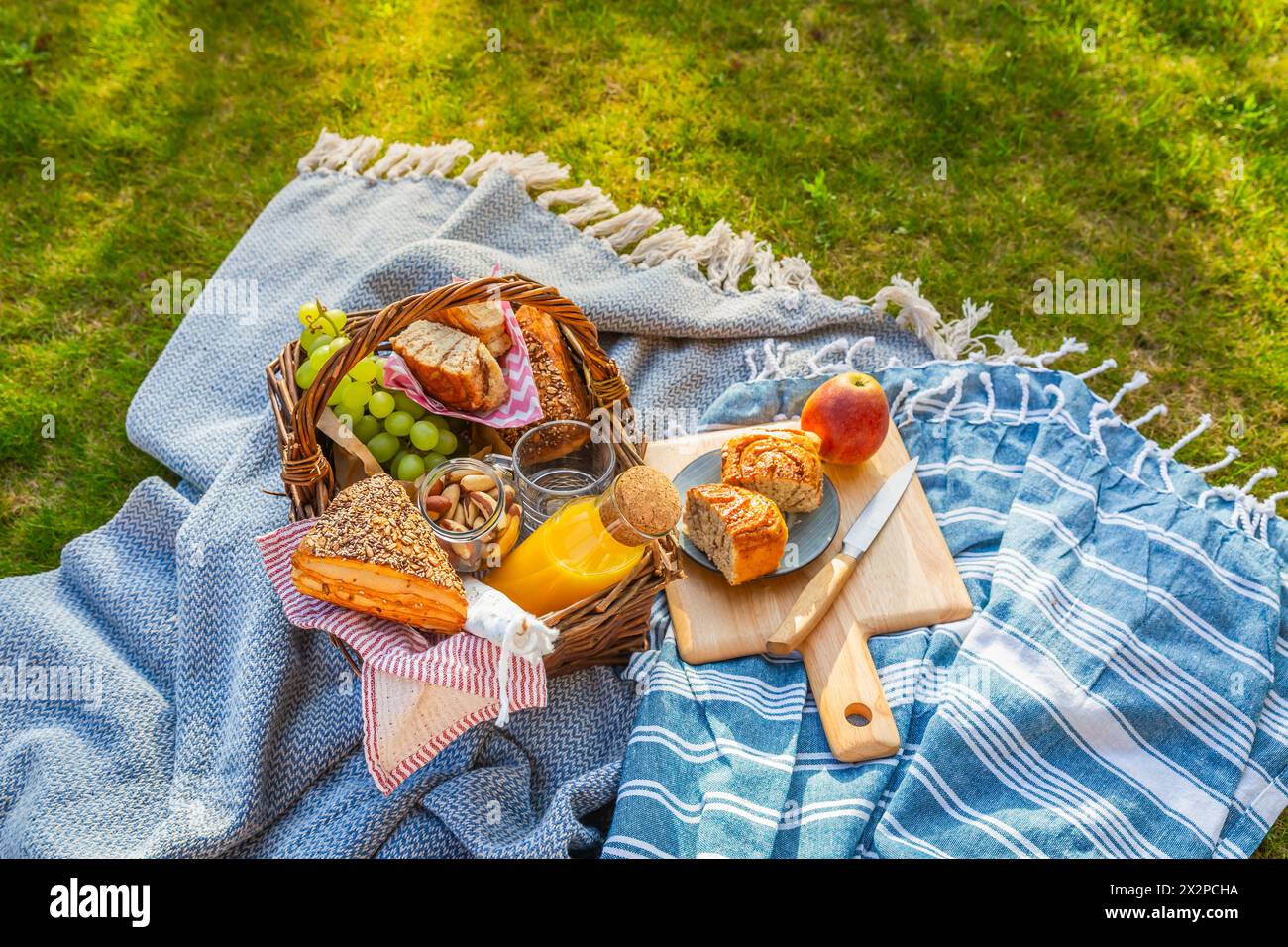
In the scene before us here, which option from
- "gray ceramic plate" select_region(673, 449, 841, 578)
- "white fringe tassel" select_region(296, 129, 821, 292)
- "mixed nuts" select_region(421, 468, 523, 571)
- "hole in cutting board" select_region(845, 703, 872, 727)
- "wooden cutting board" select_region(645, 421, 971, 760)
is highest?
"white fringe tassel" select_region(296, 129, 821, 292)

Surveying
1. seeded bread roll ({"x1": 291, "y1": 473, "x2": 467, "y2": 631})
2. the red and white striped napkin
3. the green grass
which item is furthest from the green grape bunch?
the green grass

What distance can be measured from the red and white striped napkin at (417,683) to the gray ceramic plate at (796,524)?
26.9 inches

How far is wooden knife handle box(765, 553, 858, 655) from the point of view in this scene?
7.86 ft

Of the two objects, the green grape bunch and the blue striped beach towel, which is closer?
the blue striped beach towel

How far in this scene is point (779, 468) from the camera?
255 cm

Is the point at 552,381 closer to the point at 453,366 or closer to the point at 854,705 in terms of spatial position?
the point at 453,366

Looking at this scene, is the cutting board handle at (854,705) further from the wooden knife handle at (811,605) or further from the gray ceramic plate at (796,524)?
the gray ceramic plate at (796,524)

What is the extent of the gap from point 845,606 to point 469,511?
1.03 meters

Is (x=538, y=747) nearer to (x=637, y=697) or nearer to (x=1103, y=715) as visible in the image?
(x=637, y=697)

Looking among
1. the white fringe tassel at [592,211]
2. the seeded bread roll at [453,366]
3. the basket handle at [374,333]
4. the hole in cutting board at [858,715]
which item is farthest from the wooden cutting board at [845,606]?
the white fringe tassel at [592,211]

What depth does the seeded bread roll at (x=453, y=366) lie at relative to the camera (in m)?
2.33

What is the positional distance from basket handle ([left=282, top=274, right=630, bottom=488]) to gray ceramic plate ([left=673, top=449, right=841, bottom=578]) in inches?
23.8

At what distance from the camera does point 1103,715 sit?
237 cm

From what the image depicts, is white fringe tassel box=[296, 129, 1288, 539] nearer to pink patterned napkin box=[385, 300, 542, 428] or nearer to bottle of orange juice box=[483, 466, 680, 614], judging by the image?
pink patterned napkin box=[385, 300, 542, 428]
